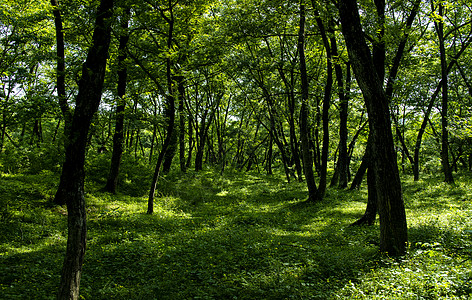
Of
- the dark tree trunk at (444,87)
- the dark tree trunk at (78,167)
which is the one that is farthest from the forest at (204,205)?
the dark tree trunk at (444,87)

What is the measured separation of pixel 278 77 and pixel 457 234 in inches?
668

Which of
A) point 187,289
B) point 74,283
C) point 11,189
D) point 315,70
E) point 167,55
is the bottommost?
point 187,289

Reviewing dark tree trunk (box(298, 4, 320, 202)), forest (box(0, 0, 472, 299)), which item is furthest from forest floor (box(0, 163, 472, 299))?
dark tree trunk (box(298, 4, 320, 202))

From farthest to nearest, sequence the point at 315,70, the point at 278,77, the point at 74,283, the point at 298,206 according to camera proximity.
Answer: the point at 315,70, the point at 278,77, the point at 298,206, the point at 74,283

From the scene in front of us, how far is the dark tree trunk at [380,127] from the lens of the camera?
659 cm

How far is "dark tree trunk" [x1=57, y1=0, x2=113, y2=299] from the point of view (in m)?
4.41

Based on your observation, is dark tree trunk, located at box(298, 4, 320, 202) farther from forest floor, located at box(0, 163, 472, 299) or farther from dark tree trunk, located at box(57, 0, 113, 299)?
dark tree trunk, located at box(57, 0, 113, 299)

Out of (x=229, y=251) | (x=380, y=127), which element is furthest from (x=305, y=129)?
(x=229, y=251)

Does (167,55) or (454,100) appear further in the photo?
(454,100)

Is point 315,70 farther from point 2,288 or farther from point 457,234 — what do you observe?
point 2,288

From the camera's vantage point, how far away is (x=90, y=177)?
15930 millimetres

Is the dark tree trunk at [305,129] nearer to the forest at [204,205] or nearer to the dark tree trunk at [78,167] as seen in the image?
the forest at [204,205]

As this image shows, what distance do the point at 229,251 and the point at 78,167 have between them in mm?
5039

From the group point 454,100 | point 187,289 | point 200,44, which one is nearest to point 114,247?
point 187,289
